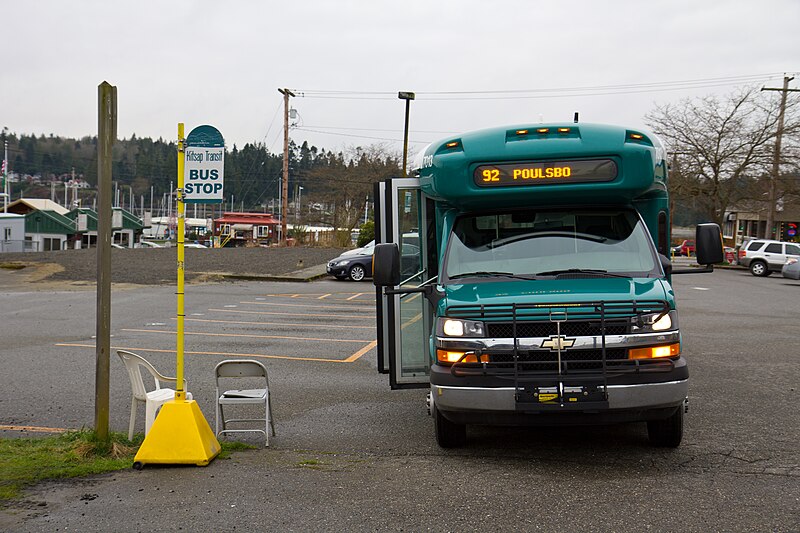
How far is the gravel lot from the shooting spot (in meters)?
30.3

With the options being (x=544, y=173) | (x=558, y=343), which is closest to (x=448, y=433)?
(x=558, y=343)

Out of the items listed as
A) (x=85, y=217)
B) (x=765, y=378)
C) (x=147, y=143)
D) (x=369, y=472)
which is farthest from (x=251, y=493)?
(x=147, y=143)

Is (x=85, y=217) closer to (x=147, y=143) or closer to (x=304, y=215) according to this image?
(x=304, y=215)

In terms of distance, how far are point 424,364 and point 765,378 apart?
16.9ft

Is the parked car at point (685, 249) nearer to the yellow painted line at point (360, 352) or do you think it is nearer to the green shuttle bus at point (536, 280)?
the yellow painted line at point (360, 352)

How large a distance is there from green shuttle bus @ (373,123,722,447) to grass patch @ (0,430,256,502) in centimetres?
210

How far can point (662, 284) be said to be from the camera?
21.9 ft

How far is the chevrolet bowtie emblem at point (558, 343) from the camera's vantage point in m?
6.21

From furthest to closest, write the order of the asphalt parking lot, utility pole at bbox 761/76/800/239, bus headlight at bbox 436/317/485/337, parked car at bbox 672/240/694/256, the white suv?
parked car at bbox 672/240/694/256 → utility pole at bbox 761/76/800/239 → the white suv → bus headlight at bbox 436/317/485/337 → the asphalt parking lot

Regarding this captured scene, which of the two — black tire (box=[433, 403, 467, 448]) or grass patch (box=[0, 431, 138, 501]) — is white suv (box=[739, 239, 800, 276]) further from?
grass patch (box=[0, 431, 138, 501])

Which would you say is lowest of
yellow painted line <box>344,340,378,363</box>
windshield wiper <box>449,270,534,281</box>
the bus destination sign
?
yellow painted line <box>344,340,378,363</box>

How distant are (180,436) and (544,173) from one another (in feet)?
12.0

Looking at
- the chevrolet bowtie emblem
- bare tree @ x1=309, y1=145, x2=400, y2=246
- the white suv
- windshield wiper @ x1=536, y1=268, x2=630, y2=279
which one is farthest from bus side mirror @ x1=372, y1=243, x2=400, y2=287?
bare tree @ x1=309, y1=145, x2=400, y2=246

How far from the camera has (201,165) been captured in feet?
23.3
